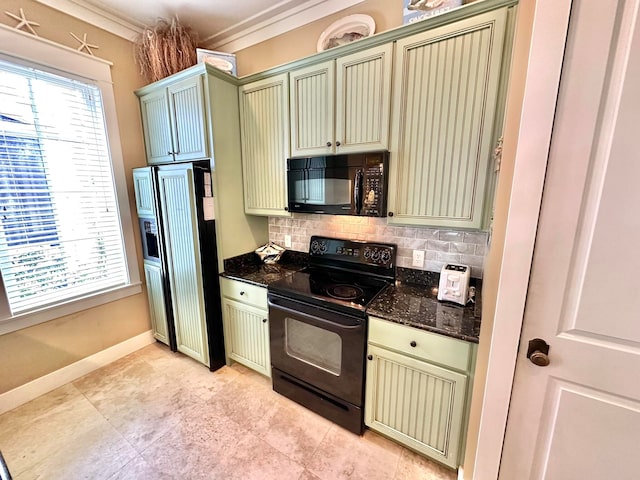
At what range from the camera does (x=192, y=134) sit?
1.99 meters

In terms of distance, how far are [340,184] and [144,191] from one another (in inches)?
69.8

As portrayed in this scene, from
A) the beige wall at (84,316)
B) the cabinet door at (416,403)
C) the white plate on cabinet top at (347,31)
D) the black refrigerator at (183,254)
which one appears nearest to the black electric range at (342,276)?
the cabinet door at (416,403)

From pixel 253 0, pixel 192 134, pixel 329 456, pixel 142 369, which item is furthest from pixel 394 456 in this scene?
pixel 253 0

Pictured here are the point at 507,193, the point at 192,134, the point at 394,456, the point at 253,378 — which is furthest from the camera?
the point at 253,378

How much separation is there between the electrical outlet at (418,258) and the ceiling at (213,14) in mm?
1777

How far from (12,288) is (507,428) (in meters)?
3.07

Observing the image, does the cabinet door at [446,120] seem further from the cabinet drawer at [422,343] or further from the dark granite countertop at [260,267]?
the dark granite countertop at [260,267]

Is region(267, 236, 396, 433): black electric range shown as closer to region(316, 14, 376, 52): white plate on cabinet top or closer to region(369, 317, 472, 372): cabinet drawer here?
region(369, 317, 472, 372): cabinet drawer

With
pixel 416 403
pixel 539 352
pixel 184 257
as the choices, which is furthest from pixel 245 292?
pixel 539 352

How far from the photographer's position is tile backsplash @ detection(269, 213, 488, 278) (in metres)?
1.63

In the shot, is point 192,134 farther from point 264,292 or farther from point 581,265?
point 581,265

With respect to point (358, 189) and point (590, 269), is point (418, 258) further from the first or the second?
point (590, 269)

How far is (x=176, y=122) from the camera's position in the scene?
208 cm

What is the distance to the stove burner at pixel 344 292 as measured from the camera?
160 centimetres
